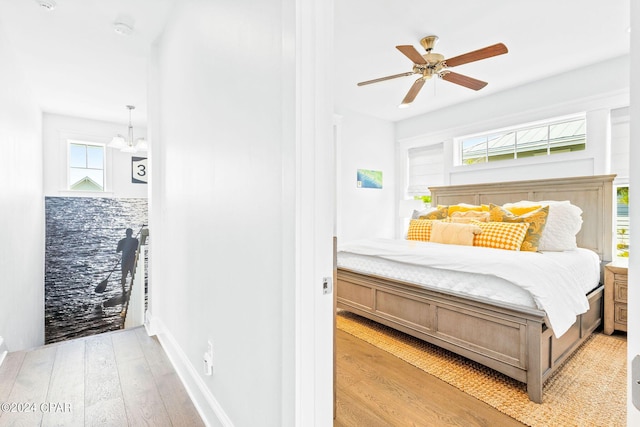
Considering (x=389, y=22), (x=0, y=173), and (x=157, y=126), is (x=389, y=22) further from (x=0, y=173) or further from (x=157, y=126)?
(x=0, y=173)

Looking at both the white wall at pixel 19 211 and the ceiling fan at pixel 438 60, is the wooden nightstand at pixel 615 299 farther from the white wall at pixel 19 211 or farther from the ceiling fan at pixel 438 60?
the white wall at pixel 19 211

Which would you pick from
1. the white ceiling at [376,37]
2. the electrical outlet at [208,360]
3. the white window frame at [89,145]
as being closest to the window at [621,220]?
the white ceiling at [376,37]

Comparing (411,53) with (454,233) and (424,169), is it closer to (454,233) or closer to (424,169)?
(454,233)

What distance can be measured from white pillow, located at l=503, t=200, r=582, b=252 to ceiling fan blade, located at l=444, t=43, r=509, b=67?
1696 mm

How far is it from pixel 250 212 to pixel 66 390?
5.98 feet

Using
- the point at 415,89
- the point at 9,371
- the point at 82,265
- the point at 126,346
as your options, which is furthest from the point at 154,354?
the point at 82,265

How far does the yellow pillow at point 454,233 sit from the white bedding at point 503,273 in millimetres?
353

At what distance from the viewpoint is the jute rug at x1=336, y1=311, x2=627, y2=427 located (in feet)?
5.75

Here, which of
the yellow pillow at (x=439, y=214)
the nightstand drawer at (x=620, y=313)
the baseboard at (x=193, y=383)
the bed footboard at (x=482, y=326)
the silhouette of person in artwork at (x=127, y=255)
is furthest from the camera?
the silhouette of person in artwork at (x=127, y=255)

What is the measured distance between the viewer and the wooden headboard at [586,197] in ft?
10.7

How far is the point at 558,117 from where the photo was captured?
373 centimetres

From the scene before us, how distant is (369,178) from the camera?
5238 mm

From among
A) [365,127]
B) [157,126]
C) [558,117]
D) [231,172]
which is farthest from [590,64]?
[157,126]

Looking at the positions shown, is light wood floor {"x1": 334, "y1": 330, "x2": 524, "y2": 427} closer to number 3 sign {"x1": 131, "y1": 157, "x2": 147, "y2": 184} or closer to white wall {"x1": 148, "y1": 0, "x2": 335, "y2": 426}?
white wall {"x1": 148, "y1": 0, "x2": 335, "y2": 426}
